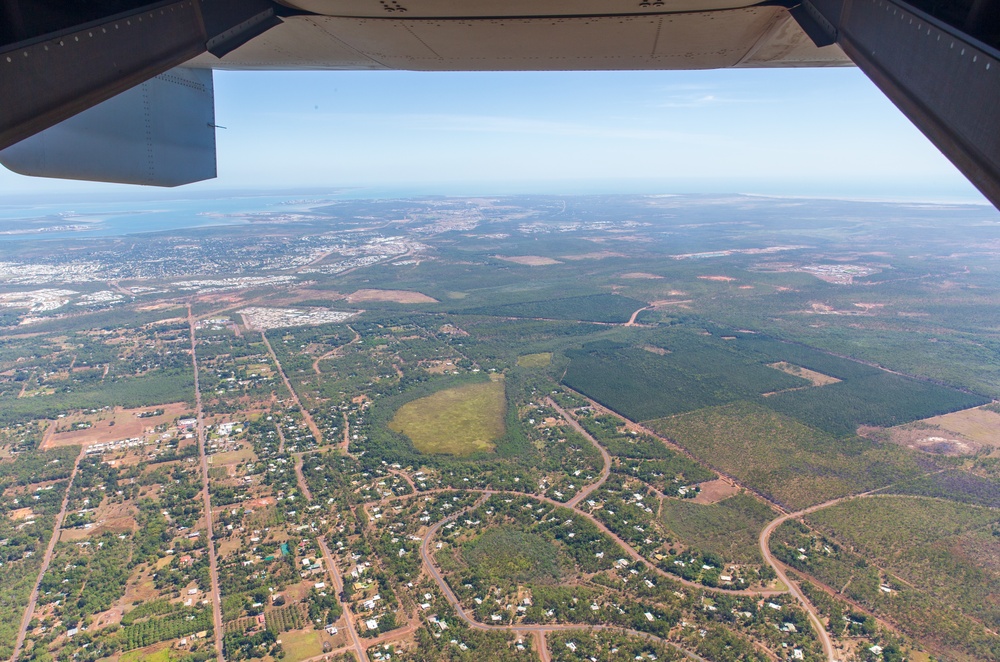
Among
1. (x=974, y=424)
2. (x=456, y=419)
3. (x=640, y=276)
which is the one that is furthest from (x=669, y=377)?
(x=640, y=276)

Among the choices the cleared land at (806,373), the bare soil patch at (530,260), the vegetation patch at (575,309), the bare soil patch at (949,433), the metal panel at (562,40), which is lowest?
the bare soil patch at (949,433)

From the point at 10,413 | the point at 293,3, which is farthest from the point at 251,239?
the point at 293,3

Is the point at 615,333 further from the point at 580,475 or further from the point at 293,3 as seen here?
the point at 293,3

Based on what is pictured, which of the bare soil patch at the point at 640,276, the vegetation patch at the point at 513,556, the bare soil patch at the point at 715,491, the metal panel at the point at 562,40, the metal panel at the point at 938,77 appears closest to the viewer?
the metal panel at the point at 938,77

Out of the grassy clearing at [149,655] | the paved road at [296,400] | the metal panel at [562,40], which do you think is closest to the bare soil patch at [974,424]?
the metal panel at [562,40]

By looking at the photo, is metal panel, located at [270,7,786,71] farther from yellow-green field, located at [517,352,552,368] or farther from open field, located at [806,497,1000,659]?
yellow-green field, located at [517,352,552,368]

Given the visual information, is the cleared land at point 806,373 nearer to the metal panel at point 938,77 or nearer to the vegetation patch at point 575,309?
the vegetation patch at point 575,309

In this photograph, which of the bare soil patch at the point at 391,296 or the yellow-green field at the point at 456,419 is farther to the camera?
the bare soil patch at the point at 391,296
